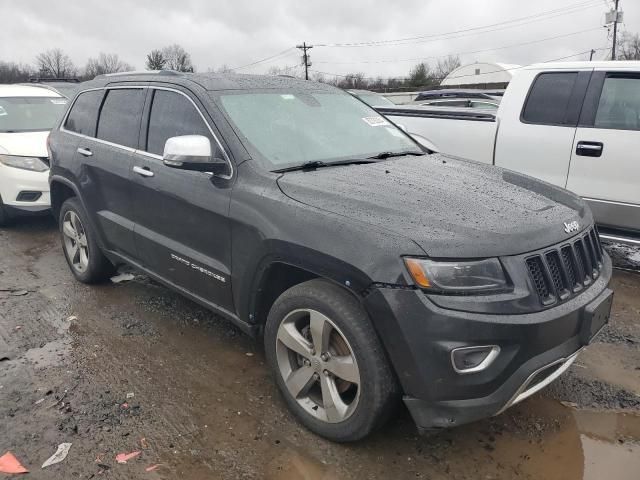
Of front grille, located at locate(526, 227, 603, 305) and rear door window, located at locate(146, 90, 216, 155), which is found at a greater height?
rear door window, located at locate(146, 90, 216, 155)

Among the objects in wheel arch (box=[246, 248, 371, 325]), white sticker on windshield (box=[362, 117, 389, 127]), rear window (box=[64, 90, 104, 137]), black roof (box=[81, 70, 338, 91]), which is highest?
black roof (box=[81, 70, 338, 91])

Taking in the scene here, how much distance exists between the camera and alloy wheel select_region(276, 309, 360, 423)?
2.64 metres

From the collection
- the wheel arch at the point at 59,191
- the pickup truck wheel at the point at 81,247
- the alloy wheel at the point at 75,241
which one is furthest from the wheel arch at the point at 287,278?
the wheel arch at the point at 59,191

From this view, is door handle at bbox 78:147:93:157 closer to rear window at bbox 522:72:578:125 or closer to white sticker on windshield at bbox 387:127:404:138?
white sticker on windshield at bbox 387:127:404:138

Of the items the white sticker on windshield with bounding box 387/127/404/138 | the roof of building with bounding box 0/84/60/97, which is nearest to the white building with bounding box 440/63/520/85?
the roof of building with bounding box 0/84/60/97

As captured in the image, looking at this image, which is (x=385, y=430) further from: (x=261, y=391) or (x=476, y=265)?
(x=476, y=265)

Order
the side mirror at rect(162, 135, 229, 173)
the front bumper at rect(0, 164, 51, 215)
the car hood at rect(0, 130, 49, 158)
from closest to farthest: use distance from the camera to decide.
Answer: the side mirror at rect(162, 135, 229, 173) → the front bumper at rect(0, 164, 51, 215) → the car hood at rect(0, 130, 49, 158)

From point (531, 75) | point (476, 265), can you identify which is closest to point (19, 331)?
point (476, 265)

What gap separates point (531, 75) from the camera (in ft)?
18.6

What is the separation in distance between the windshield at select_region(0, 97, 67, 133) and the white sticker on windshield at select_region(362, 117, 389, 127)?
5028 mm

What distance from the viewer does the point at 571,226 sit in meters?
2.72

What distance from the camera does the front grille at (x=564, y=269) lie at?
2.43 metres

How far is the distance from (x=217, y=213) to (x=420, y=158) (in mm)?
1442

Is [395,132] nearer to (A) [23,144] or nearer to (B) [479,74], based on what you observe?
(A) [23,144]
